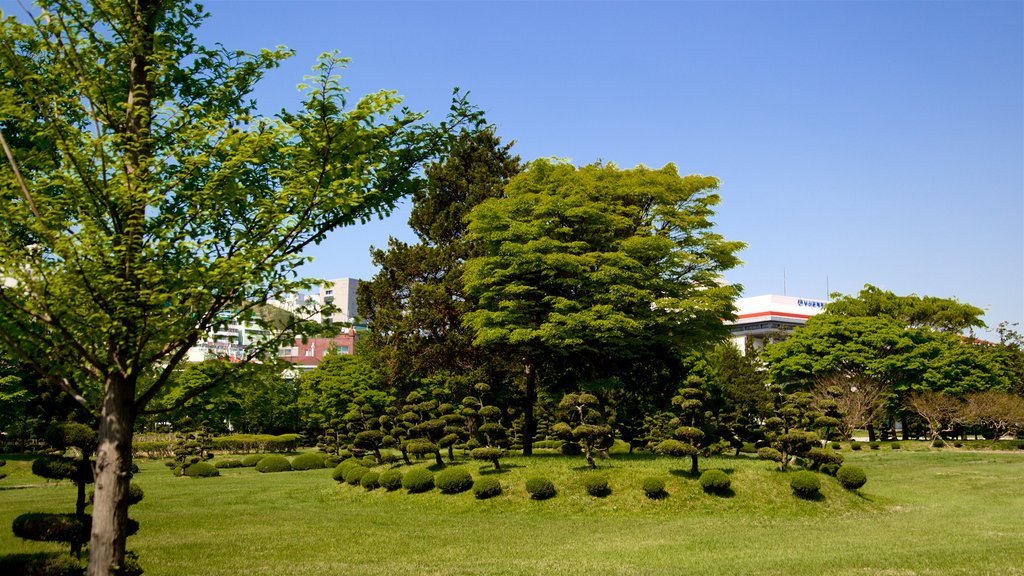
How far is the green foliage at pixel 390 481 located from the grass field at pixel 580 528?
14.0 inches

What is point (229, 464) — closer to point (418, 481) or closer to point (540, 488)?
point (418, 481)

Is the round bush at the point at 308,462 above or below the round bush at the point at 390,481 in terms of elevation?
below

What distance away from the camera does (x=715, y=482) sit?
21.9 metres

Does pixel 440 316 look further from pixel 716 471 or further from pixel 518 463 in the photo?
pixel 716 471

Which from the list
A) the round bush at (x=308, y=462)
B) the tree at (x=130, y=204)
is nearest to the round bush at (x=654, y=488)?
the tree at (x=130, y=204)

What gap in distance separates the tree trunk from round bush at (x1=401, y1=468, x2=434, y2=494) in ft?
58.1

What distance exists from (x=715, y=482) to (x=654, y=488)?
6.33 feet

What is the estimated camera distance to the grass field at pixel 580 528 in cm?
1385

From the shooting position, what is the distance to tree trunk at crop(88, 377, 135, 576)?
7.14 metres

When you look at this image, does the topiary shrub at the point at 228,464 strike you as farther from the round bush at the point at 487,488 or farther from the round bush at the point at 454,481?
the round bush at the point at 487,488

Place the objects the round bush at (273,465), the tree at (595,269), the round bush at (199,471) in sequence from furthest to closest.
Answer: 1. the round bush at (273,465)
2. the round bush at (199,471)
3. the tree at (595,269)

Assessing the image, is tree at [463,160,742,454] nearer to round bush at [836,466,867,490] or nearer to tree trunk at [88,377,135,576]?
round bush at [836,466,867,490]

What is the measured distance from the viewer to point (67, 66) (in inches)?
281

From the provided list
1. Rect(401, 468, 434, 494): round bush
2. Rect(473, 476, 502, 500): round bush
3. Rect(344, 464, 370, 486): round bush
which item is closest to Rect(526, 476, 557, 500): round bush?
A: Rect(473, 476, 502, 500): round bush
